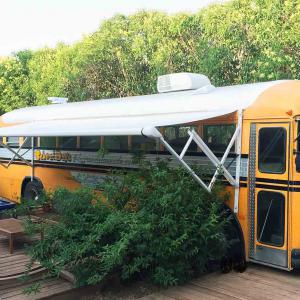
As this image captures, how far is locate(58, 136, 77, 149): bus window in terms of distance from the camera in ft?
30.9

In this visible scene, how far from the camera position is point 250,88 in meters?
6.68

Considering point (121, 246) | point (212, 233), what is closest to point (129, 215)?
point (121, 246)

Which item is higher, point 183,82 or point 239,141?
point 183,82

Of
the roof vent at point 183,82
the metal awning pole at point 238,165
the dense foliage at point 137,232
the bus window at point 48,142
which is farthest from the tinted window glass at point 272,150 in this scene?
the bus window at point 48,142

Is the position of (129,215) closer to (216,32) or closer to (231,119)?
(231,119)

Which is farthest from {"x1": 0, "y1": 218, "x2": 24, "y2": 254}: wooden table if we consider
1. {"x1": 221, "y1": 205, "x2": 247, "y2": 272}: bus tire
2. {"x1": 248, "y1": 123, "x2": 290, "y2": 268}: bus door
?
{"x1": 248, "y1": 123, "x2": 290, "y2": 268}: bus door

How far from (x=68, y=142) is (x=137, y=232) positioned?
186 inches

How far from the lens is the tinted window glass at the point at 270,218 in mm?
5906

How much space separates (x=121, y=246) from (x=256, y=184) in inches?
82.6

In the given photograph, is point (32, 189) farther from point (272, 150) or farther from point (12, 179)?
point (272, 150)

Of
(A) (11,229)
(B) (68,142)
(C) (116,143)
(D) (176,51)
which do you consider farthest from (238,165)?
(D) (176,51)

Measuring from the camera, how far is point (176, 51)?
20062 mm

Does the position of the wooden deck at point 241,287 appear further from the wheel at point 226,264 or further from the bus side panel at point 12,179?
the bus side panel at point 12,179

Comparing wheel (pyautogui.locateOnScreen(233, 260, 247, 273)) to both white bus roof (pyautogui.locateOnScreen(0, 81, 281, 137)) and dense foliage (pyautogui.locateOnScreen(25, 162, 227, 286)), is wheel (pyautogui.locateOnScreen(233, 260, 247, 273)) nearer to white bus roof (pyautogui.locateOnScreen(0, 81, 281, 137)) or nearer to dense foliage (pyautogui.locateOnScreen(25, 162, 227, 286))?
dense foliage (pyautogui.locateOnScreen(25, 162, 227, 286))
